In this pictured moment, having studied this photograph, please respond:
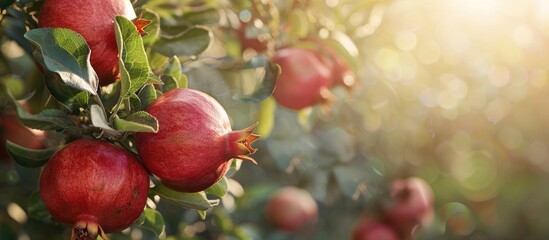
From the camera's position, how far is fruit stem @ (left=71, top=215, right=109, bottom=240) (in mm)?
942

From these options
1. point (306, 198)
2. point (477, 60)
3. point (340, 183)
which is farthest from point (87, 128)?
point (477, 60)

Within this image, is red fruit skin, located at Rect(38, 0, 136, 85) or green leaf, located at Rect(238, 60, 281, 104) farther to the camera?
green leaf, located at Rect(238, 60, 281, 104)

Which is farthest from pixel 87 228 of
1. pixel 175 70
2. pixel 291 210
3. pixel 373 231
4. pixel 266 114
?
pixel 373 231

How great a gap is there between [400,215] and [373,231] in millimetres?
113

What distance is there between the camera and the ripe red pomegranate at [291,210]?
7.95 ft

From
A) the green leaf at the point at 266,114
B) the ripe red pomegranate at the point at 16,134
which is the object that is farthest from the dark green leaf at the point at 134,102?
the green leaf at the point at 266,114

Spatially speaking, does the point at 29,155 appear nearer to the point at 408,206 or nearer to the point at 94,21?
the point at 94,21

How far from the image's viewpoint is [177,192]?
106 cm

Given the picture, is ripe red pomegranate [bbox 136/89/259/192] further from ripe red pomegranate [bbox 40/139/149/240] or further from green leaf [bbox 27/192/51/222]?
green leaf [bbox 27/192/51/222]

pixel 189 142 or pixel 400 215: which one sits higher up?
pixel 189 142

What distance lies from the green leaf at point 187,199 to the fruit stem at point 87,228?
14 cm

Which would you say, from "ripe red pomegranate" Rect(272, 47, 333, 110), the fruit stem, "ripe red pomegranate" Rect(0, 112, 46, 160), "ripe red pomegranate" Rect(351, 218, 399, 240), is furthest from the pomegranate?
"ripe red pomegranate" Rect(351, 218, 399, 240)

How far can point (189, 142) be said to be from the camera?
0.94m

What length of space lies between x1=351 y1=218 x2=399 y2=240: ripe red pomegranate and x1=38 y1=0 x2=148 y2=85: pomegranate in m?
1.60
